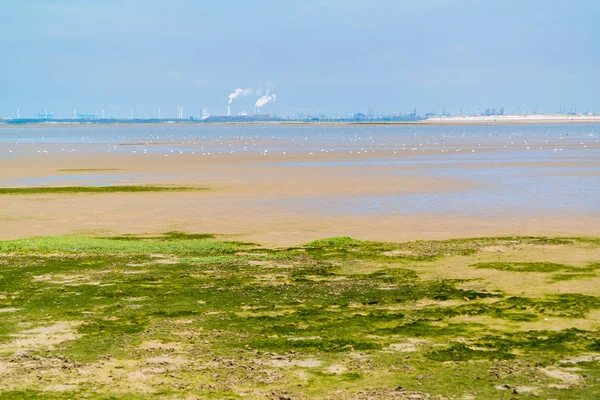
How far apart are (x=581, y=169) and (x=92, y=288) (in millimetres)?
47734

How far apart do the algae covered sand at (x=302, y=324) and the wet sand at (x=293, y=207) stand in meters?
5.81

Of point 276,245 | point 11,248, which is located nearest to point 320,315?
point 276,245

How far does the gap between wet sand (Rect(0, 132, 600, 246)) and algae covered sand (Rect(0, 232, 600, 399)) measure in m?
5.81

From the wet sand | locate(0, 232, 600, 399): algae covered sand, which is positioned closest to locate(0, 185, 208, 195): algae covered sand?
the wet sand

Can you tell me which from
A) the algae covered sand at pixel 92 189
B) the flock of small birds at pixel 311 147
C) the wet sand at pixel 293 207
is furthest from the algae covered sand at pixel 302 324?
the flock of small birds at pixel 311 147

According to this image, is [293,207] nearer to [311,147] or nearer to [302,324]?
[302,324]

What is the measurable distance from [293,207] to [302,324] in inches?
829

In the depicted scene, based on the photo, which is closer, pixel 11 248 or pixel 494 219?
pixel 11 248

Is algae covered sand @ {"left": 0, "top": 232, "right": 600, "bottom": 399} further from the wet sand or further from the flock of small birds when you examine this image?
the flock of small birds

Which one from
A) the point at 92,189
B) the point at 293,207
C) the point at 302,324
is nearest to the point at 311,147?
the point at 92,189

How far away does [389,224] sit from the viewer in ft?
93.4

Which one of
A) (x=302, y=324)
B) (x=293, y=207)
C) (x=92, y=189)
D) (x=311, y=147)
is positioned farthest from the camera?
(x=311, y=147)

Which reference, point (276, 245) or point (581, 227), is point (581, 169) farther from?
point (276, 245)

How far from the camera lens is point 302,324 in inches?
521
